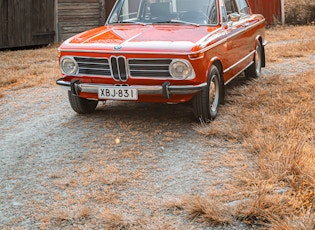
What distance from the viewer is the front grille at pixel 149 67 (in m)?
5.28

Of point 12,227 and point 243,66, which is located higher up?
point 243,66

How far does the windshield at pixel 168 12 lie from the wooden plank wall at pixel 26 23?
832 centimetres

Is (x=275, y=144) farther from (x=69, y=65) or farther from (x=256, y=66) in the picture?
(x=256, y=66)

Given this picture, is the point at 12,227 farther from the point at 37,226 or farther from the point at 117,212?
the point at 117,212

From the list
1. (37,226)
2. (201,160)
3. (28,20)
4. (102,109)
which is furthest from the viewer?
(28,20)

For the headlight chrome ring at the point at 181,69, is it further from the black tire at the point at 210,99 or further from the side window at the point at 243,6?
the side window at the point at 243,6

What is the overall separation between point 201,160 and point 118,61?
1.59 meters

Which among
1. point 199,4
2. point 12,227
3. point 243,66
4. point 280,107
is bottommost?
point 12,227

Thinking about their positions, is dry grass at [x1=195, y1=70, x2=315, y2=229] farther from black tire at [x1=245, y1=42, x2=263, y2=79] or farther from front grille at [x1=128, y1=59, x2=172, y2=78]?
front grille at [x1=128, y1=59, x2=172, y2=78]

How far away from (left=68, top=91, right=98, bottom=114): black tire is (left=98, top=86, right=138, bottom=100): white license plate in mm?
756

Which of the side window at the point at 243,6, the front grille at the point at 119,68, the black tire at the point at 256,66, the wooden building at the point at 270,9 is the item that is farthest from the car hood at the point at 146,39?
the wooden building at the point at 270,9

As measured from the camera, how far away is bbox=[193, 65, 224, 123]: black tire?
17.9ft

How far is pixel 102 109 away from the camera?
21.6ft

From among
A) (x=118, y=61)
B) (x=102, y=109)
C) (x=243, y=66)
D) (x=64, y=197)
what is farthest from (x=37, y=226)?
(x=243, y=66)
